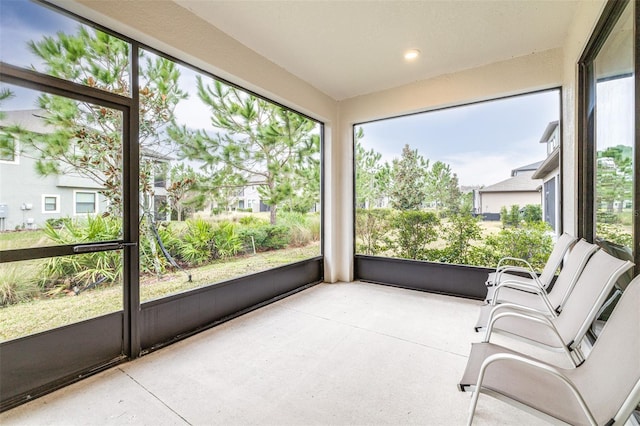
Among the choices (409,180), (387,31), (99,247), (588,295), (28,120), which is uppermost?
(387,31)

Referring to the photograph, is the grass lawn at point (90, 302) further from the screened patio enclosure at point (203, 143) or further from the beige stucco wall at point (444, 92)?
the beige stucco wall at point (444, 92)

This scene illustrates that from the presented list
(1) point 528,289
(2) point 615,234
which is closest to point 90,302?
(1) point 528,289

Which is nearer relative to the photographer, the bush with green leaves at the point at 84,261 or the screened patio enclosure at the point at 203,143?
the screened patio enclosure at the point at 203,143

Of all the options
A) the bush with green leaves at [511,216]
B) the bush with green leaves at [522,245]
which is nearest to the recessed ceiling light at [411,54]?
the bush with green leaves at [511,216]

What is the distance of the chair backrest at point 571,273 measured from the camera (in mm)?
2018

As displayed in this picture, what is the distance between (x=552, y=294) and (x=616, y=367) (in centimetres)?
151

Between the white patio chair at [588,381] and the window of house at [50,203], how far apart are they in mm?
2744

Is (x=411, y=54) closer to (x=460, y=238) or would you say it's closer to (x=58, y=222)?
(x=460, y=238)

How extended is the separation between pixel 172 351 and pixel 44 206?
1.47m

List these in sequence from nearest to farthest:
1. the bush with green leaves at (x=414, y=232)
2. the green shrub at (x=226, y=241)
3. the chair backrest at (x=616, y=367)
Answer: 1. the chair backrest at (x=616, y=367)
2. the green shrub at (x=226, y=241)
3. the bush with green leaves at (x=414, y=232)

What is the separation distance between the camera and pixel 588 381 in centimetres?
126

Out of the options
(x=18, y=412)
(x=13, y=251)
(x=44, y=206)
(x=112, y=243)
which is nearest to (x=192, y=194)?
(x=112, y=243)

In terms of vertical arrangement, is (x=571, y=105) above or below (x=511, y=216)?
above

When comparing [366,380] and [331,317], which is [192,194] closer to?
[331,317]
